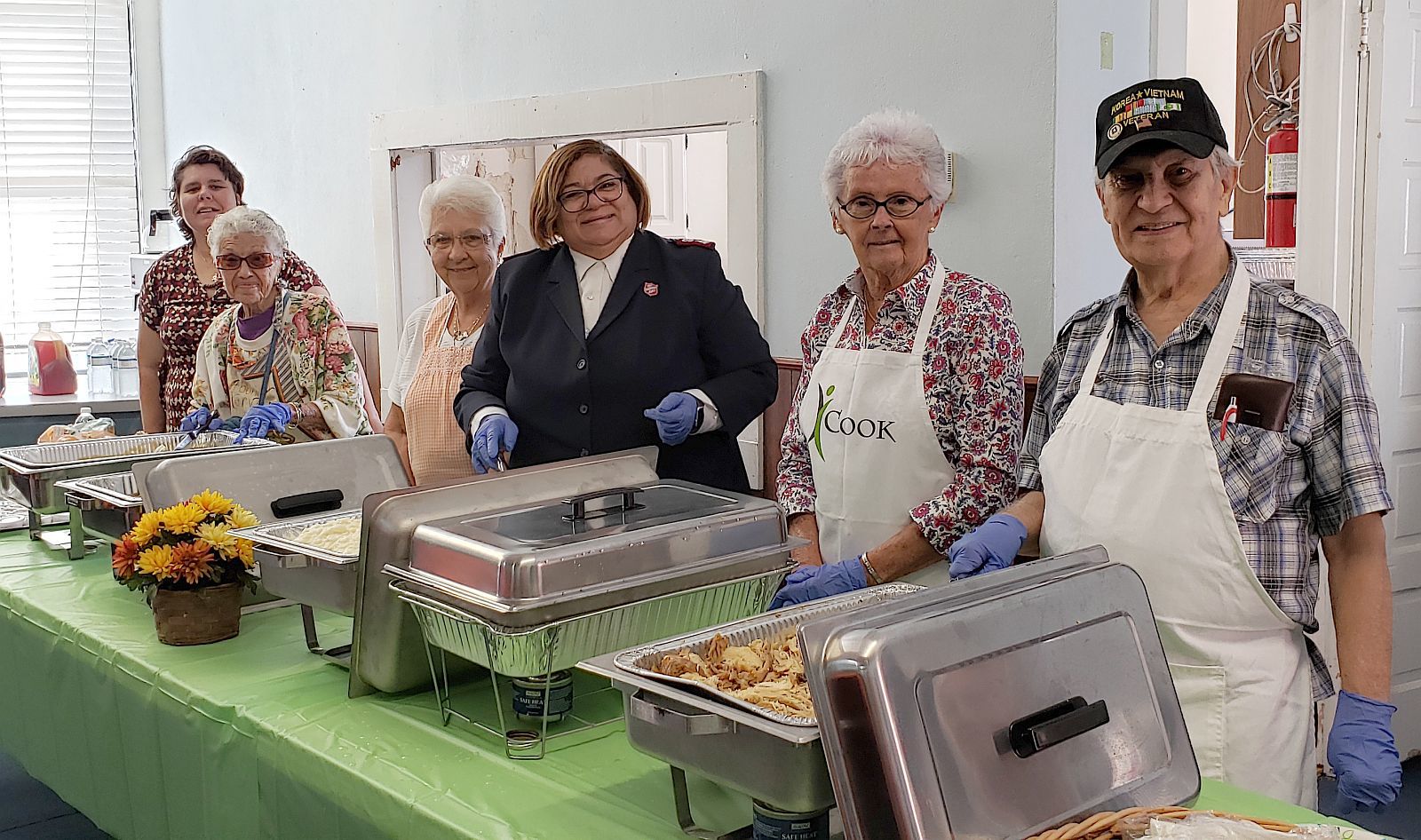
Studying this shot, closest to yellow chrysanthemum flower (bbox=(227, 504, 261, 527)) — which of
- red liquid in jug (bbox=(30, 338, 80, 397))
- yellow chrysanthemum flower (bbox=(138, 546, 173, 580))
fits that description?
yellow chrysanthemum flower (bbox=(138, 546, 173, 580))

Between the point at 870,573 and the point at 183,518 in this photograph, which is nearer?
the point at 183,518

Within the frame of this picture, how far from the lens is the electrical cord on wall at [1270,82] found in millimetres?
5031

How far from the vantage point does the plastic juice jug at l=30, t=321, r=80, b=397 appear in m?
5.50

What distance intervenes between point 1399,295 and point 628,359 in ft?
6.81

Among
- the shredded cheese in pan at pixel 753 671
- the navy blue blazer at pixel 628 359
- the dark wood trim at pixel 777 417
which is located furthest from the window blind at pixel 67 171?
the shredded cheese in pan at pixel 753 671

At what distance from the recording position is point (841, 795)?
1.10 m

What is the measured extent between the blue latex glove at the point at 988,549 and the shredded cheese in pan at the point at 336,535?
86cm

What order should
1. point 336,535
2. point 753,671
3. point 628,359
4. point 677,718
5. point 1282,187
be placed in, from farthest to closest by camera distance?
point 1282,187 → point 628,359 → point 336,535 → point 753,671 → point 677,718

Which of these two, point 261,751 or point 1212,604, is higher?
point 1212,604

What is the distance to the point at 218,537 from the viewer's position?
2025 mm

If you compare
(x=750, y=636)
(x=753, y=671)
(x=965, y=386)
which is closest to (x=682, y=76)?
(x=965, y=386)

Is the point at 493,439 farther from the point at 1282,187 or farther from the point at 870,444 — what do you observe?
the point at 1282,187

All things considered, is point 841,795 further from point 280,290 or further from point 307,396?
point 280,290

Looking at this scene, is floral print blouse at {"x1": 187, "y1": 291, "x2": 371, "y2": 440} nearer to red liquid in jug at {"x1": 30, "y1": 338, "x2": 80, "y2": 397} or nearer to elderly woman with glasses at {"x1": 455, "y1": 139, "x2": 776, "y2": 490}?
elderly woman with glasses at {"x1": 455, "y1": 139, "x2": 776, "y2": 490}
